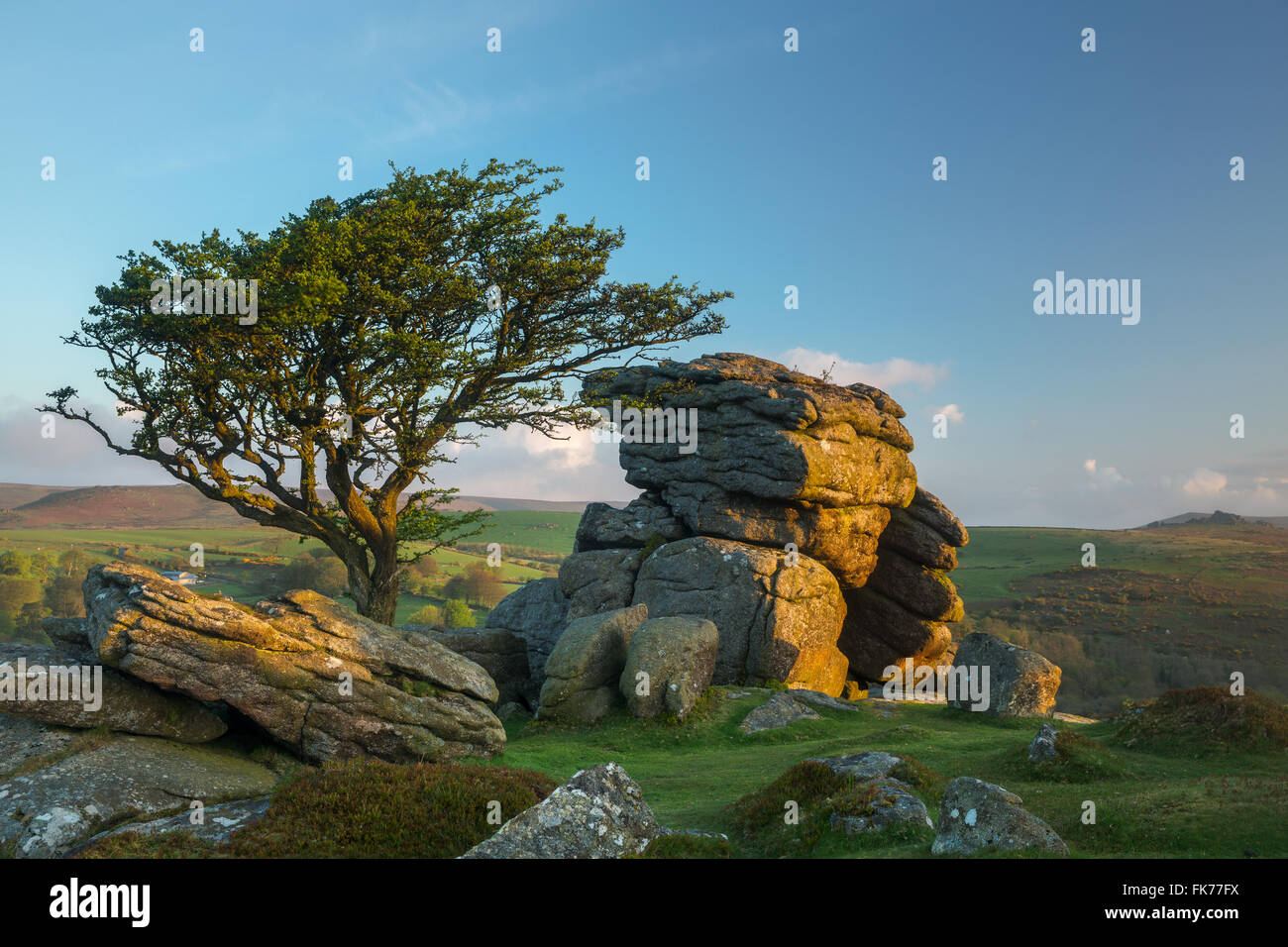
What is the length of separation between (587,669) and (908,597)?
27.3m

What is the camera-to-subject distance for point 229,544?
507 ft

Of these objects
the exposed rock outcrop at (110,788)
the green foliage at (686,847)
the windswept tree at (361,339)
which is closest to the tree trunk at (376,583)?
the windswept tree at (361,339)

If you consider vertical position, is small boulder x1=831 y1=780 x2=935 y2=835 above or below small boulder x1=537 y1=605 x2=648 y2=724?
above

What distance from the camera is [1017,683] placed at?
114 ft

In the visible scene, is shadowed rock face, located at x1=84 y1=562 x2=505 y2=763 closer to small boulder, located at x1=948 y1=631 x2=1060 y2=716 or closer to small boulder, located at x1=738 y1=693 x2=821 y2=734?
small boulder, located at x1=738 y1=693 x2=821 y2=734

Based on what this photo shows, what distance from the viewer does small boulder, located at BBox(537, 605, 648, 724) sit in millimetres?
32844

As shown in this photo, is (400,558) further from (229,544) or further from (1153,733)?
(229,544)

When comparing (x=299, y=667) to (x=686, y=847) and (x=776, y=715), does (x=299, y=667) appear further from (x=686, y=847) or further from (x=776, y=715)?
(x=776, y=715)

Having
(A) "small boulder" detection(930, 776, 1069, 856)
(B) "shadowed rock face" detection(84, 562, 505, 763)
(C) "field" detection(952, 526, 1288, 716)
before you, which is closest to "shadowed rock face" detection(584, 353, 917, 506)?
(B) "shadowed rock face" detection(84, 562, 505, 763)

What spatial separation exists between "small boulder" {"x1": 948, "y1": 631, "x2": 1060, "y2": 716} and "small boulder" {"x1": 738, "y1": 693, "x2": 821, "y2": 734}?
874cm

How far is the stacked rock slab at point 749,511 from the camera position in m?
40.0

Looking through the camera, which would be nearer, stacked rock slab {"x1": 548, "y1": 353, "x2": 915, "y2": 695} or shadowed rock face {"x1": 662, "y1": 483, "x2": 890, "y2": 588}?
stacked rock slab {"x1": 548, "y1": 353, "x2": 915, "y2": 695}

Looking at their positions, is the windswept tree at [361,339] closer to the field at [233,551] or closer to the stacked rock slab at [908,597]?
the stacked rock slab at [908,597]

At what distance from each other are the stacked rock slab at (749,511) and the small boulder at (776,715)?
4.36 m
